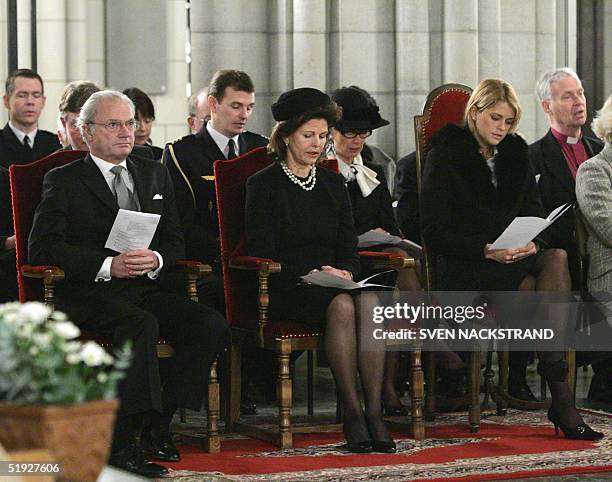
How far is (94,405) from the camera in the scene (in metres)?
2.84

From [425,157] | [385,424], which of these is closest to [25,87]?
[425,157]

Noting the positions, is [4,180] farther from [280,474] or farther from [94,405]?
[94,405]

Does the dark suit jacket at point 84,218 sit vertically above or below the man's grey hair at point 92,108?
below

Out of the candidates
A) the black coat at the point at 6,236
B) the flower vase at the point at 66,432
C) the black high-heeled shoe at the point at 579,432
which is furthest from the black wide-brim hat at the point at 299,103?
the flower vase at the point at 66,432

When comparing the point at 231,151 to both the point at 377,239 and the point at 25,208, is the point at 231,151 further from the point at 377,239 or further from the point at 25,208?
the point at 25,208

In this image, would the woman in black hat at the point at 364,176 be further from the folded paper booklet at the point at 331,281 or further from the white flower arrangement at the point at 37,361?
the white flower arrangement at the point at 37,361

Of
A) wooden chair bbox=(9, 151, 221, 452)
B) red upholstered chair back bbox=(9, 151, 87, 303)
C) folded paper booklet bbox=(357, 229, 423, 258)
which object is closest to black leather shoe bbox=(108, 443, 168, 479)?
wooden chair bbox=(9, 151, 221, 452)

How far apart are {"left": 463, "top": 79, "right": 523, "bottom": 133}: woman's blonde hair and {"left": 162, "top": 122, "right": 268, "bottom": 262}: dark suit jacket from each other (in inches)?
44.4

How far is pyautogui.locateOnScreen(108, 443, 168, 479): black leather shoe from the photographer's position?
5.23 meters

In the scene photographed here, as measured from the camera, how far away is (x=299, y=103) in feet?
20.0

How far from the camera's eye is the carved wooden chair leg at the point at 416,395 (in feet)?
19.8

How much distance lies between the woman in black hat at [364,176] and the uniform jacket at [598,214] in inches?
33.3

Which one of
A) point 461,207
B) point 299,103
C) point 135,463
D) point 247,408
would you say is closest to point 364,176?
point 461,207

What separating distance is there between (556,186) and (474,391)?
4.89 ft
